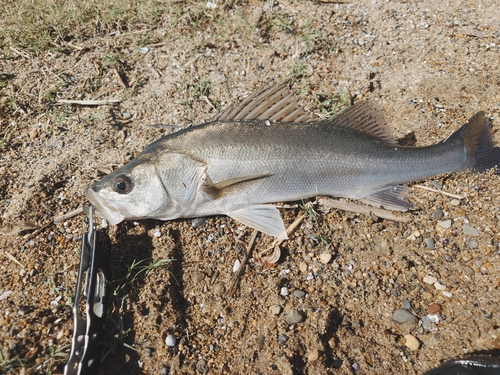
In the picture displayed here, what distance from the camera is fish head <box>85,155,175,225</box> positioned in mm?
3305

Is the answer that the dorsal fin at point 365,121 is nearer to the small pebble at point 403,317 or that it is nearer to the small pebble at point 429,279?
the small pebble at point 429,279

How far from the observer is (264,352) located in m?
2.90

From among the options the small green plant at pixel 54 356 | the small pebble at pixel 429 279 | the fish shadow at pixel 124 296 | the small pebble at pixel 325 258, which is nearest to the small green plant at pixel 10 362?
the small green plant at pixel 54 356

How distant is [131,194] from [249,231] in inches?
44.1

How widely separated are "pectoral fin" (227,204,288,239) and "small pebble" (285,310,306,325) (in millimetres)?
676

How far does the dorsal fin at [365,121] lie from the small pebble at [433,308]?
153 cm

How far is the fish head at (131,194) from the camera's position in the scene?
3305 mm

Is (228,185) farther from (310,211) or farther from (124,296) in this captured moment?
A: (124,296)

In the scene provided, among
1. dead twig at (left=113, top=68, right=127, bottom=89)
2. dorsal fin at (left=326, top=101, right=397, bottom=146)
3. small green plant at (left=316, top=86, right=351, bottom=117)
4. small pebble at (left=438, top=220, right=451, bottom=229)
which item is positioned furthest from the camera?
dead twig at (left=113, top=68, right=127, bottom=89)

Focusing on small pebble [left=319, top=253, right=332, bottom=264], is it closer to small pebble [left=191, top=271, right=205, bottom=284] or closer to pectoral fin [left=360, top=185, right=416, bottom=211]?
pectoral fin [left=360, top=185, right=416, bottom=211]

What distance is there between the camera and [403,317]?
9.92ft

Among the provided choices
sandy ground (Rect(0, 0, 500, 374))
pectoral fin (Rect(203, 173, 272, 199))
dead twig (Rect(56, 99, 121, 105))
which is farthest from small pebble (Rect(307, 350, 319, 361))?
dead twig (Rect(56, 99, 121, 105))

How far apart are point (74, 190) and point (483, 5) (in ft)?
19.2

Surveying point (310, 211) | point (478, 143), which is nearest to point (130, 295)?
point (310, 211)
